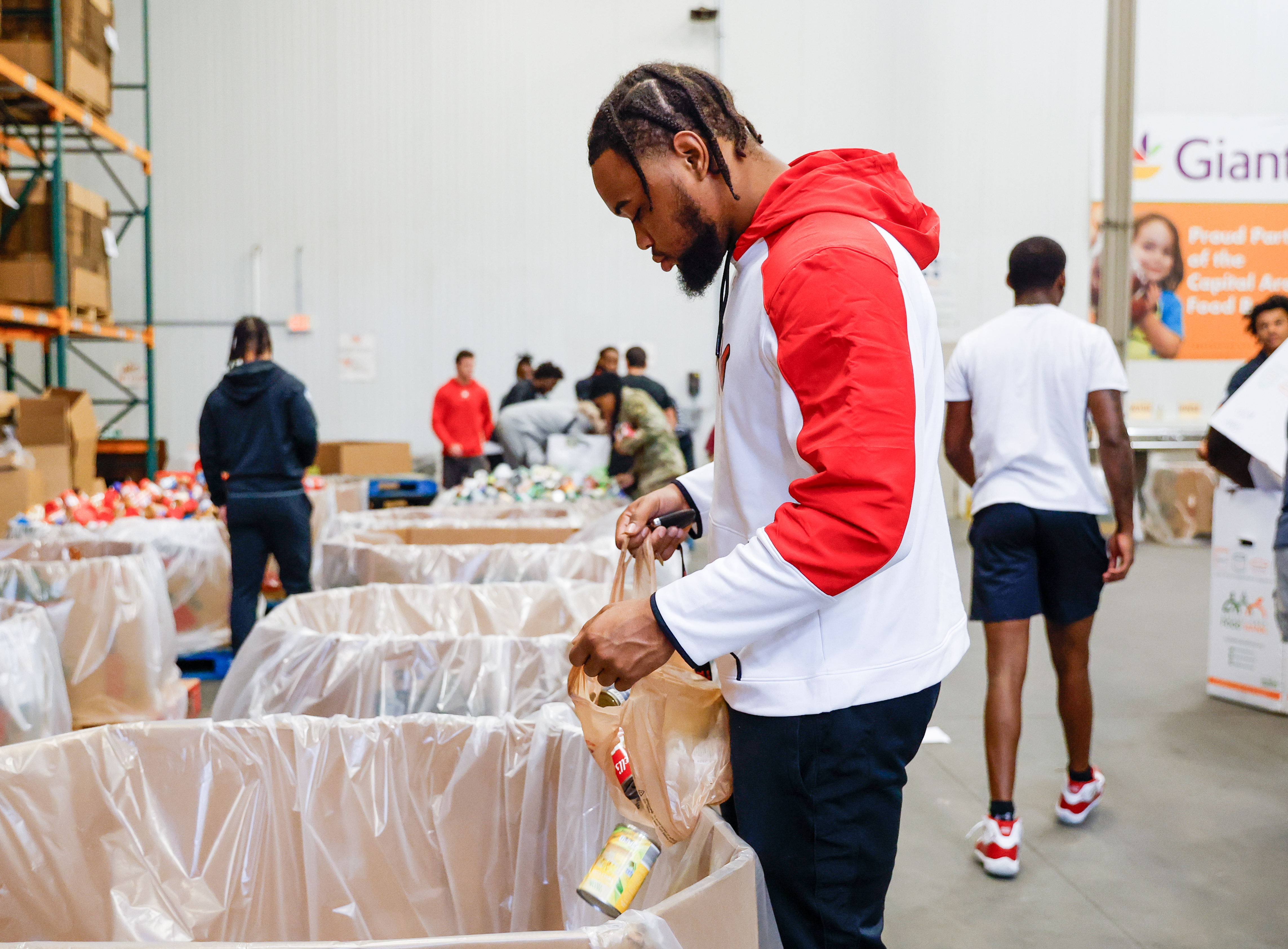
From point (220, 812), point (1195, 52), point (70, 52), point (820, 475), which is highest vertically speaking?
point (1195, 52)

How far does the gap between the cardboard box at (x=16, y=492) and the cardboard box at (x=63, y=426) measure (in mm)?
586

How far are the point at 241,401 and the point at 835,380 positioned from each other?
348 cm

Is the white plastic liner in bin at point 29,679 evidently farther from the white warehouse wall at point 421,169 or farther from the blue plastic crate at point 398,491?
the white warehouse wall at point 421,169

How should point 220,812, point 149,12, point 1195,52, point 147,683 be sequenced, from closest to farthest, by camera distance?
point 220,812
point 147,683
point 1195,52
point 149,12

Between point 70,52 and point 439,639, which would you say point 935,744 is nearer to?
point 439,639

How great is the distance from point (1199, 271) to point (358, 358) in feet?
26.1

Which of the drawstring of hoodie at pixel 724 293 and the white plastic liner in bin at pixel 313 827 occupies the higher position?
the drawstring of hoodie at pixel 724 293

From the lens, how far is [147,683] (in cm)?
344

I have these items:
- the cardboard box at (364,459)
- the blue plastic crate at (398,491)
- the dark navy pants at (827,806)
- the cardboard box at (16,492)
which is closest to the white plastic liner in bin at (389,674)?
the dark navy pants at (827,806)

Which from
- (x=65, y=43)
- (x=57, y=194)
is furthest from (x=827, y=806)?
(x=65, y=43)

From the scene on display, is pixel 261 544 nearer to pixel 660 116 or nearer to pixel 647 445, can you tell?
pixel 647 445

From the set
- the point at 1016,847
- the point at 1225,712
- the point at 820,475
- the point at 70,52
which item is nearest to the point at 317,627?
the point at 1016,847

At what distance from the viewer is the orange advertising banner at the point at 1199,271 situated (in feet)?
31.6

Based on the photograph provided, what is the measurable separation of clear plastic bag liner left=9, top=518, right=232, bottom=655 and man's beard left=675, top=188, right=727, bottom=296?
359 centimetres
